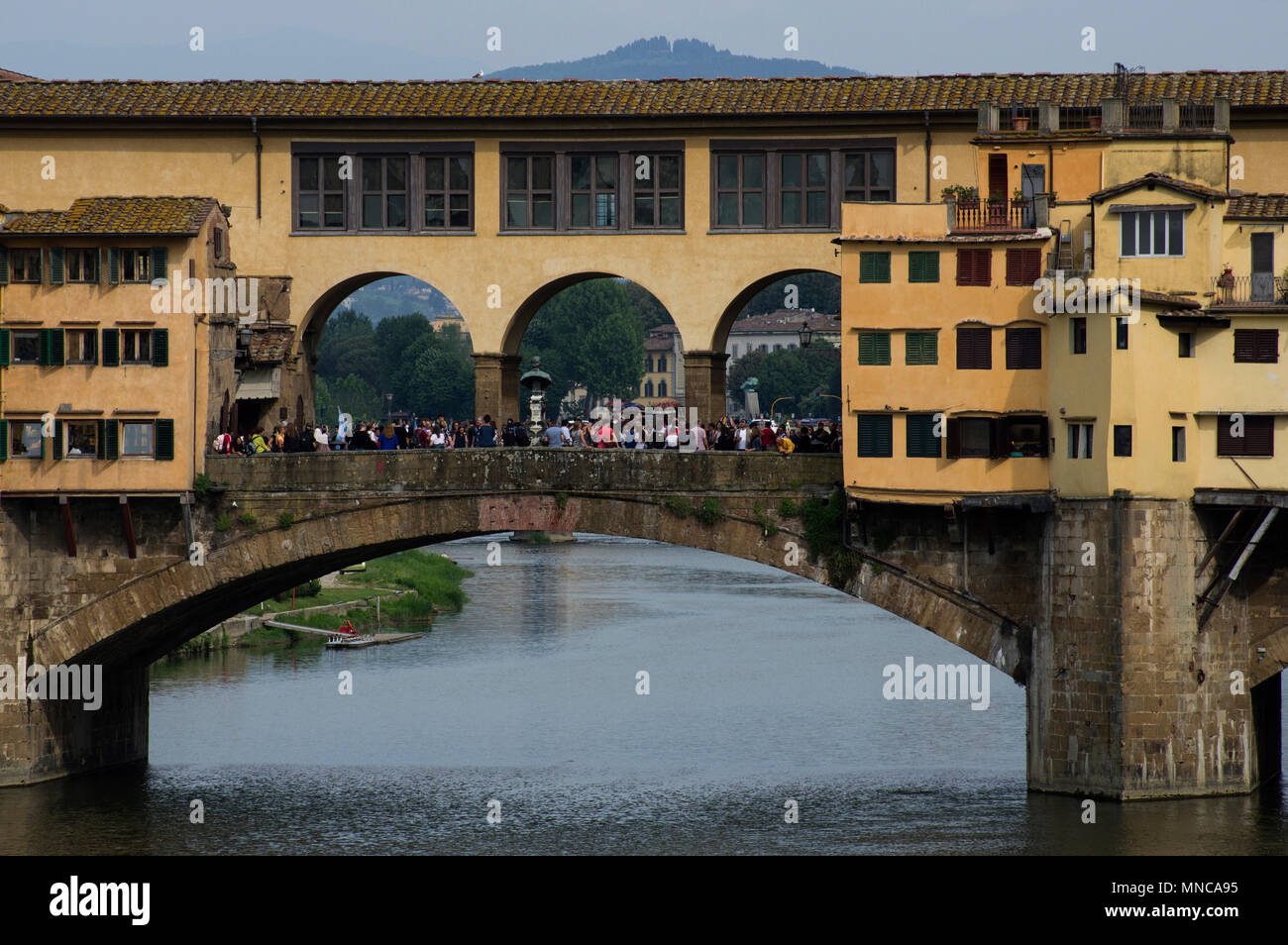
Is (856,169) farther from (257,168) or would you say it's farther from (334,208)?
(257,168)

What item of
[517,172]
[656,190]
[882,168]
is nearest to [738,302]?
[656,190]

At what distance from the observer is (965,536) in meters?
43.2

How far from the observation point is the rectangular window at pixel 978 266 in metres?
42.4

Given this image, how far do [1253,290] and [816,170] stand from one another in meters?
10.3

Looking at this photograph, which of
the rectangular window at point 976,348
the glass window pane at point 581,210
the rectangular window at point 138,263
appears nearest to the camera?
the rectangular window at point 976,348

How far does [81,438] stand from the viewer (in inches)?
1796

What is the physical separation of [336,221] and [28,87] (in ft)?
26.5

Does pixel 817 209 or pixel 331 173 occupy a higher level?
pixel 331 173

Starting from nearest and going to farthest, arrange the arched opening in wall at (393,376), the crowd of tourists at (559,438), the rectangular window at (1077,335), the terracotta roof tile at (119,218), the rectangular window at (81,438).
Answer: the rectangular window at (1077,335) → the terracotta roof tile at (119,218) → the crowd of tourists at (559,438) → the rectangular window at (81,438) → the arched opening in wall at (393,376)

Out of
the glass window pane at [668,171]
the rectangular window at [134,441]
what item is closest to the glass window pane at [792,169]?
the glass window pane at [668,171]

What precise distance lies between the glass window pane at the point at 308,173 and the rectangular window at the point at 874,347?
14.0 m

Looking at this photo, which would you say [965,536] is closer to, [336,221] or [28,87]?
[336,221]

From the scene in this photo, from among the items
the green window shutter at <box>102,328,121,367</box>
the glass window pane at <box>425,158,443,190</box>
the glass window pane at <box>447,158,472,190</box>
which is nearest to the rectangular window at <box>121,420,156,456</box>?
the green window shutter at <box>102,328,121,367</box>

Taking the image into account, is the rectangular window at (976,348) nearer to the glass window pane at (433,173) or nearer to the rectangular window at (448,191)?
the rectangular window at (448,191)
